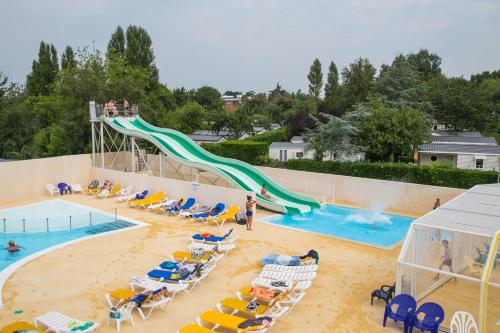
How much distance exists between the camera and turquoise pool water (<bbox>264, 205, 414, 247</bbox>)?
14977mm

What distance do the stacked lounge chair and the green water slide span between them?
7836 millimetres

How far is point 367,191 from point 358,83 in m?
24.4

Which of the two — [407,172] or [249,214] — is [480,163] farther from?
[249,214]

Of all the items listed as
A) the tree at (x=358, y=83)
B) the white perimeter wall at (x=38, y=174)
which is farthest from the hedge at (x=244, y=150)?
the tree at (x=358, y=83)

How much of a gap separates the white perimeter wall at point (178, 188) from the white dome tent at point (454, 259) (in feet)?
27.1

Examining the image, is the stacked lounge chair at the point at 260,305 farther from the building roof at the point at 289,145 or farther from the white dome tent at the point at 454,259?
the building roof at the point at 289,145

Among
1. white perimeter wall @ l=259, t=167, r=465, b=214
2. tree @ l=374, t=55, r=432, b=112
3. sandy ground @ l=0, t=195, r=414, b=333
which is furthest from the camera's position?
tree @ l=374, t=55, r=432, b=112

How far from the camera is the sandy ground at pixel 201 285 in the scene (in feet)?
27.7

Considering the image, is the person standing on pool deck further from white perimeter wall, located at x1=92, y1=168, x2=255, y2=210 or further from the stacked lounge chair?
the stacked lounge chair

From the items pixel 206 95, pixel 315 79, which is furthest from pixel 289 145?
pixel 206 95

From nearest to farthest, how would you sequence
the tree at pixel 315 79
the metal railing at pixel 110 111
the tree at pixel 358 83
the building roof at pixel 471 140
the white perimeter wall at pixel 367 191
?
the white perimeter wall at pixel 367 191 < the metal railing at pixel 110 111 < the building roof at pixel 471 140 < the tree at pixel 358 83 < the tree at pixel 315 79

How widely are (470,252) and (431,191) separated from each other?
26.6 ft

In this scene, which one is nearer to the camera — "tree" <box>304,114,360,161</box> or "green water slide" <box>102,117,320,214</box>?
"green water slide" <box>102,117,320,214</box>

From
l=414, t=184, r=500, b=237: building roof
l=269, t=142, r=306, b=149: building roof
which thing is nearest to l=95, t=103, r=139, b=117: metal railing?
l=269, t=142, r=306, b=149: building roof
